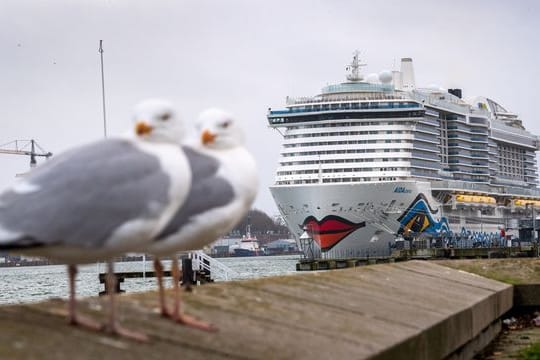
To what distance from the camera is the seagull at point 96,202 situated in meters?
3.81

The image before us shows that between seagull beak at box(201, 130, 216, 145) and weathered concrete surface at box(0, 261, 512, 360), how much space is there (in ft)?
2.64

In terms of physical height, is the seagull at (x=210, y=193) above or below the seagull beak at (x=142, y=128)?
below

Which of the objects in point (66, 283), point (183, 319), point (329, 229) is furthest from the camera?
point (329, 229)

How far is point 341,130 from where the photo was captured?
61594mm

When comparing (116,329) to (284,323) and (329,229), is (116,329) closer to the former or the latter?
(284,323)

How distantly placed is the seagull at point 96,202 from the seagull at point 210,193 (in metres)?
0.11

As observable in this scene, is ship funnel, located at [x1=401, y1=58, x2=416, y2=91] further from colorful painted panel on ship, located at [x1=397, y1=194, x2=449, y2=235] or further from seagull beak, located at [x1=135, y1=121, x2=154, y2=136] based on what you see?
seagull beak, located at [x1=135, y1=121, x2=154, y2=136]

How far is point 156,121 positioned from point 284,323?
122 centimetres

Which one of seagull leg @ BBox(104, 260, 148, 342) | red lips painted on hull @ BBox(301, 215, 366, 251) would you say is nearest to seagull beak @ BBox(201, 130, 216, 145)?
seagull leg @ BBox(104, 260, 148, 342)

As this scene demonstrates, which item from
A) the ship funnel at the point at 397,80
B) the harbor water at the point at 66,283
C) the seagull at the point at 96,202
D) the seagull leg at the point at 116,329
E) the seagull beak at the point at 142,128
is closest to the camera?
the seagull at the point at 96,202

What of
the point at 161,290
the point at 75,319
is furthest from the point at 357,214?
the point at 75,319

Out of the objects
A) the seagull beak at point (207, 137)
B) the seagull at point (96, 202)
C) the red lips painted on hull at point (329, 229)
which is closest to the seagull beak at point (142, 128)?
the seagull at point (96, 202)

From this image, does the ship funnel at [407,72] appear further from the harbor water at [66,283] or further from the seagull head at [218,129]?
the seagull head at [218,129]

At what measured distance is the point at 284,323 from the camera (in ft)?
16.1
